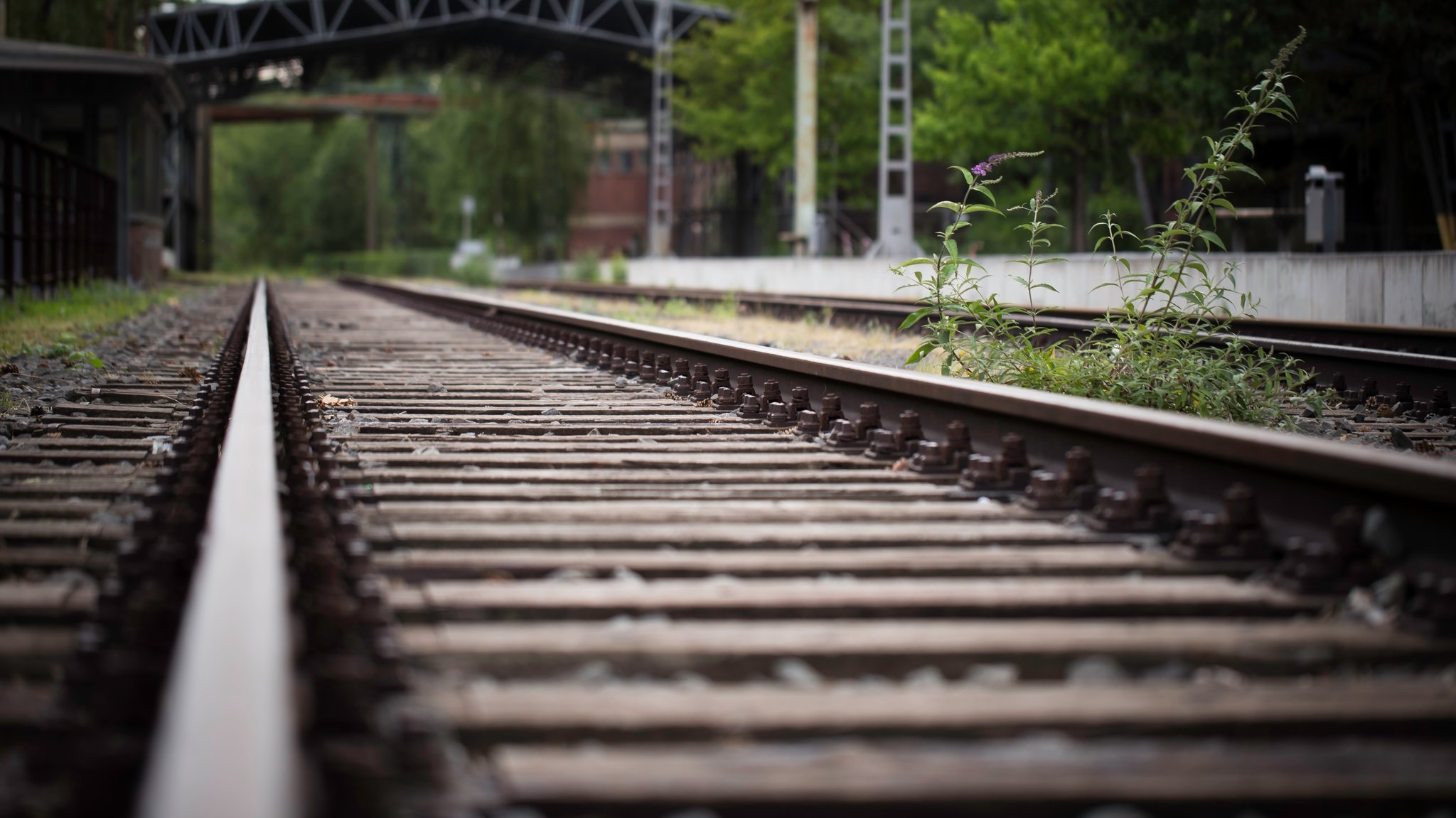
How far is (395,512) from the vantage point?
354 centimetres

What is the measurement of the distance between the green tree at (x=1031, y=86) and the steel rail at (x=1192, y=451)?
92.9ft

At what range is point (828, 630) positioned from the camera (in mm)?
2424

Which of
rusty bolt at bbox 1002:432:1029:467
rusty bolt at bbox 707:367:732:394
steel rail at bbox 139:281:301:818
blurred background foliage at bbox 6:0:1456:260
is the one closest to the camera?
steel rail at bbox 139:281:301:818

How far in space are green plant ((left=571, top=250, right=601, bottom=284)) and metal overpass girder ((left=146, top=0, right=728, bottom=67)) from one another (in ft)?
29.0

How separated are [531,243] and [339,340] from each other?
50.1 metres

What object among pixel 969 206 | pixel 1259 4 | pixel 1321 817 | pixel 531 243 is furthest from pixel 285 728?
pixel 531 243

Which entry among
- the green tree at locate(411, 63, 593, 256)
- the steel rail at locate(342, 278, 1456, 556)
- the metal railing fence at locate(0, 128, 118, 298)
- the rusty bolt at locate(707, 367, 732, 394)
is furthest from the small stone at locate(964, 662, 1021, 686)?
the green tree at locate(411, 63, 593, 256)

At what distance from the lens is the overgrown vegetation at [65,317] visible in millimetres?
9617

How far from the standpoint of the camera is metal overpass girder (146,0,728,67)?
143 feet

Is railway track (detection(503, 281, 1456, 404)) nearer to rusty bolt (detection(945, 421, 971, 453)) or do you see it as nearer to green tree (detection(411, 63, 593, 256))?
rusty bolt (detection(945, 421, 971, 453))

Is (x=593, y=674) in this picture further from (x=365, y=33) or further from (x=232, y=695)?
(x=365, y=33)

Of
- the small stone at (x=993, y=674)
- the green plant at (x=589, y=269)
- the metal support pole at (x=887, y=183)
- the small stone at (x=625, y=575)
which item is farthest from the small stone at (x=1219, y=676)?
the green plant at (x=589, y=269)

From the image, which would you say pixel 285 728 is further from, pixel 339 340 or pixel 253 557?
pixel 339 340

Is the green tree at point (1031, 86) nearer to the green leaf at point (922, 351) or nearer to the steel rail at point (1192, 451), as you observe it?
the green leaf at point (922, 351)
